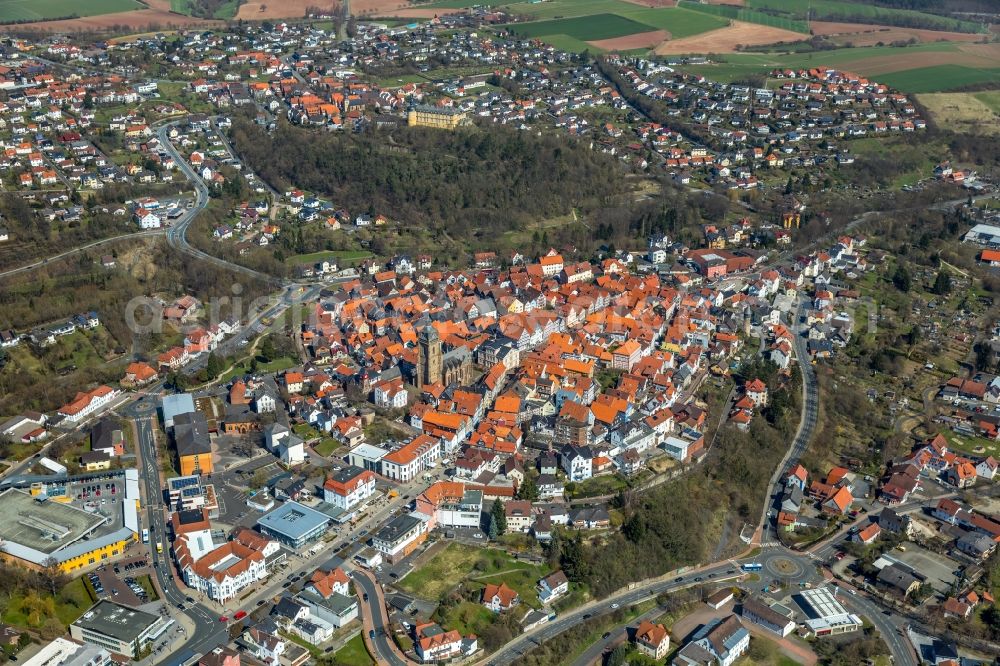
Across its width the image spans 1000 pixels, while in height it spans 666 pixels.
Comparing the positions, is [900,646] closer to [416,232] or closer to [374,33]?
[416,232]

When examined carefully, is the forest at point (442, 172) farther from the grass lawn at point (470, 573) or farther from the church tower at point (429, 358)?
the grass lawn at point (470, 573)

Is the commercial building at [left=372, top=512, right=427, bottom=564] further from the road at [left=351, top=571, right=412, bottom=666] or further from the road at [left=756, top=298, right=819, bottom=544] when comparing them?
the road at [left=756, top=298, right=819, bottom=544]

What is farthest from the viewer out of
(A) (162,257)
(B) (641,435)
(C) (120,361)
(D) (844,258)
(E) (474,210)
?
(E) (474,210)

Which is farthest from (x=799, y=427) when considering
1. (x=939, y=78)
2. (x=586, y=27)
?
(x=586, y=27)

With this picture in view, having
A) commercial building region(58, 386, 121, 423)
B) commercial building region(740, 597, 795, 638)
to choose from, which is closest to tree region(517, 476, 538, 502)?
commercial building region(740, 597, 795, 638)

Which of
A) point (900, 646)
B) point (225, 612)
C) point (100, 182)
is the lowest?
point (900, 646)

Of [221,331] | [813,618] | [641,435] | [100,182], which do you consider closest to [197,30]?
[100,182]

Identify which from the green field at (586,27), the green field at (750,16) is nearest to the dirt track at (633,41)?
the green field at (586,27)
